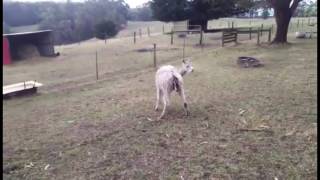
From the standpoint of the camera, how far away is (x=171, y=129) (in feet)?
22.3

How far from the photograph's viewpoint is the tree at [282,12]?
21047 mm

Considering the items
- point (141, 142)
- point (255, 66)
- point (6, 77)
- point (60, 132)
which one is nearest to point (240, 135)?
point (141, 142)

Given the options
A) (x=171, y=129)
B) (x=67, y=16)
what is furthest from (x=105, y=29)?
(x=171, y=129)

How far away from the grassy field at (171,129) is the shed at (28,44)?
9.31 meters

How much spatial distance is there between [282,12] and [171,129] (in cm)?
1652

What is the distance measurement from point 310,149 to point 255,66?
8376 mm

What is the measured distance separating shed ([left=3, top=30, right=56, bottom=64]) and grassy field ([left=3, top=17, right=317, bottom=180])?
9315 millimetres

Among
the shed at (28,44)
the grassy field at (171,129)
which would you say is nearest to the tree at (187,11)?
the shed at (28,44)

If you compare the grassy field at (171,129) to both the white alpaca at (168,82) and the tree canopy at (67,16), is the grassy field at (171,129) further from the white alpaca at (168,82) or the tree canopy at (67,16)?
the tree canopy at (67,16)

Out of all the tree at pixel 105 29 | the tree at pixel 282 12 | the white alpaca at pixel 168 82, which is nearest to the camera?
the white alpaca at pixel 168 82

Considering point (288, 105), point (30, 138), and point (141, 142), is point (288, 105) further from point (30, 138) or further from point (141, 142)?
point (30, 138)

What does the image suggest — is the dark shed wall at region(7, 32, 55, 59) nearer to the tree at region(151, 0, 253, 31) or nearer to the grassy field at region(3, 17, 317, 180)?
the grassy field at region(3, 17, 317, 180)

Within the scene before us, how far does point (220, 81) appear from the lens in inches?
444

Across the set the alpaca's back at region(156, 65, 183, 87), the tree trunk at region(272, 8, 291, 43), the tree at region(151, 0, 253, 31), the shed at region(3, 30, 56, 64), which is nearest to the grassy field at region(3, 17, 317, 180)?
the alpaca's back at region(156, 65, 183, 87)
